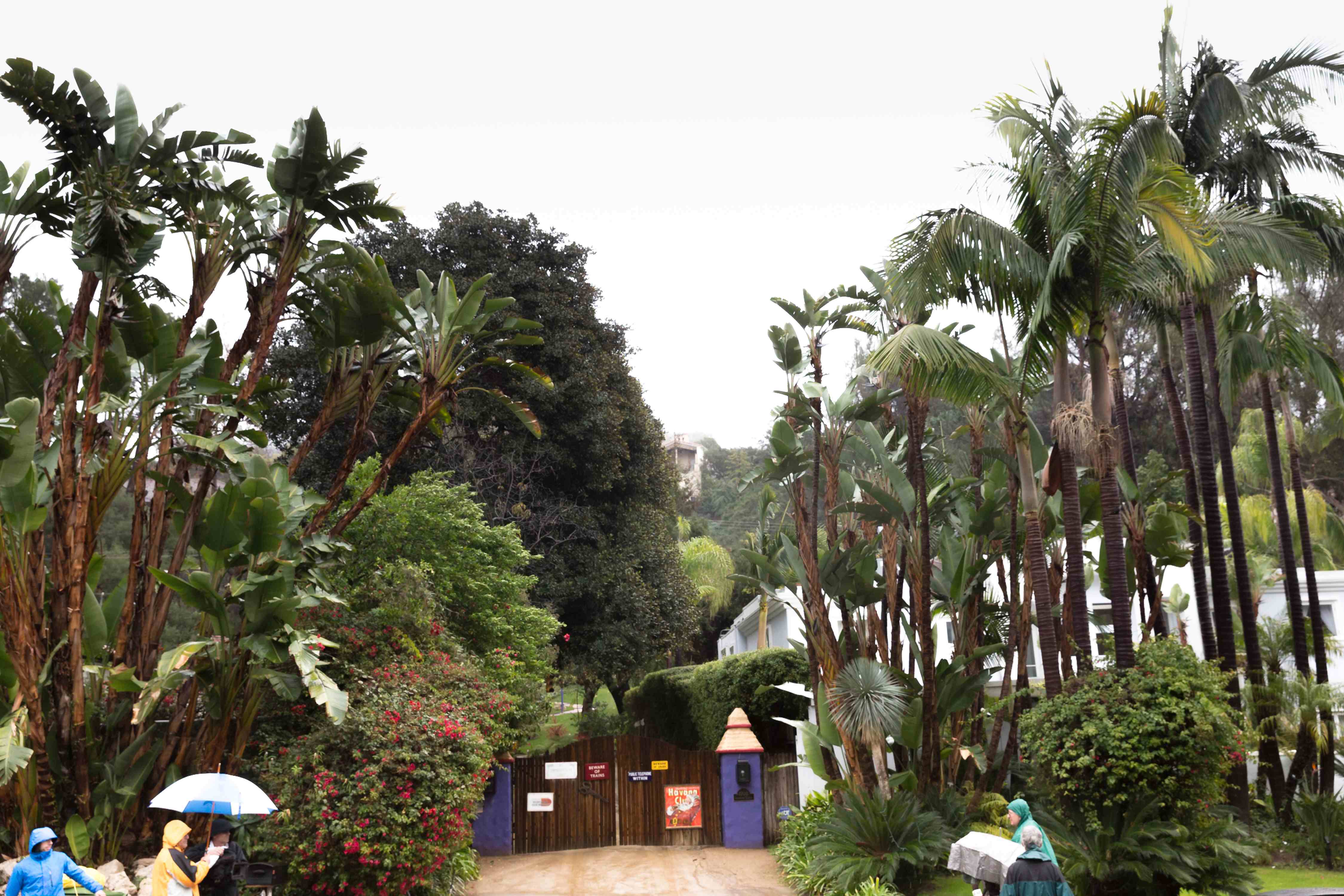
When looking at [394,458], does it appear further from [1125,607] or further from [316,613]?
[1125,607]

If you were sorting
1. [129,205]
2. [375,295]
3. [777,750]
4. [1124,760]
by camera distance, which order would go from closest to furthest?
[1124,760], [129,205], [375,295], [777,750]

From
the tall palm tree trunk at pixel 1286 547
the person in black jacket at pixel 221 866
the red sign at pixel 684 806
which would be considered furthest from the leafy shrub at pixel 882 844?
the person in black jacket at pixel 221 866

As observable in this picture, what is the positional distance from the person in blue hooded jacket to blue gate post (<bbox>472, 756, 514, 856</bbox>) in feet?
34.1

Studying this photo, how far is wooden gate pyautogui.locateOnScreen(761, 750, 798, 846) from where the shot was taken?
18.4 m

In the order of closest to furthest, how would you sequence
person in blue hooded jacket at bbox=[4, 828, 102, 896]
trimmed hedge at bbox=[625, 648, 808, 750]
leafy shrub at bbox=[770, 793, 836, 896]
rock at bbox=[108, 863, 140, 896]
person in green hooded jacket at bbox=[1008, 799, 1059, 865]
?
person in green hooded jacket at bbox=[1008, 799, 1059, 865], person in blue hooded jacket at bbox=[4, 828, 102, 896], rock at bbox=[108, 863, 140, 896], leafy shrub at bbox=[770, 793, 836, 896], trimmed hedge at bbox=[625, 648, 808, 750]

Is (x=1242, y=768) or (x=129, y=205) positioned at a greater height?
(x=129, y=205)

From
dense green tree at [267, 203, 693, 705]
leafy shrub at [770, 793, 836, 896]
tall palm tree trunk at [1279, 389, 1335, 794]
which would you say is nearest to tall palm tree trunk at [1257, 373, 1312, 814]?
tall palm tree trunk at [1279, 389, 1335, 794]

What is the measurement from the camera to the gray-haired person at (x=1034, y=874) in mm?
6977

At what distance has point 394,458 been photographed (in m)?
12.8

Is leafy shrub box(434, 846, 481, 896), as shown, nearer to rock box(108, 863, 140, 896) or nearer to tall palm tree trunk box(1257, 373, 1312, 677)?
rock box(108, 863, 140, 896)

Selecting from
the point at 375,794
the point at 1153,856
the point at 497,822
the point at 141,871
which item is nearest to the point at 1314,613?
the point at 1153,856

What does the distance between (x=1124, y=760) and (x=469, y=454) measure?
16011mm

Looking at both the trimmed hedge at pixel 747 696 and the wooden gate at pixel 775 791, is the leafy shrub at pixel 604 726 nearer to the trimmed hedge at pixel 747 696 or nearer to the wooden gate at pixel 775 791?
the trimmed hedge at pixel 747 696

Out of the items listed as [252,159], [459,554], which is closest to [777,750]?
[459,554]
